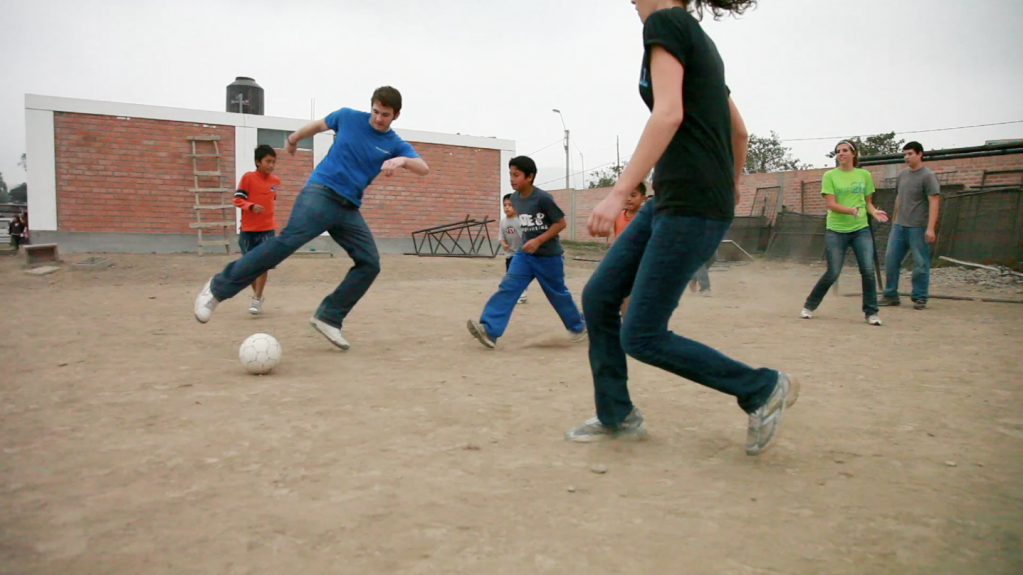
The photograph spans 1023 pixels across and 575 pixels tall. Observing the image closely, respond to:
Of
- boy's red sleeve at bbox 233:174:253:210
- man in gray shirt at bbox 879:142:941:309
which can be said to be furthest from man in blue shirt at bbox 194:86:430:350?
man in gray shirt at bbox 879:142:941:309

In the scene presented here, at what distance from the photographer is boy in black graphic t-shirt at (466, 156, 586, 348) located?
18.7 ft

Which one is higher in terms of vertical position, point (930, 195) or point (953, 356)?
point (930, 195)

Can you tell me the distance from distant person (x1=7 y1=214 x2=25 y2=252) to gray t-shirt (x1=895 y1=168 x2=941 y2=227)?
20.8 meters

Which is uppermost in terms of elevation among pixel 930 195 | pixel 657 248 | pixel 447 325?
pixel 930 195

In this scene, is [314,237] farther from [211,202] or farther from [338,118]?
[211,202]

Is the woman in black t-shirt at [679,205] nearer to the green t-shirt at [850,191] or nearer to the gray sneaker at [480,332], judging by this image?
the gray sneaker at [480,332]

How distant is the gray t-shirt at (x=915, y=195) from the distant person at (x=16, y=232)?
68.3 feet

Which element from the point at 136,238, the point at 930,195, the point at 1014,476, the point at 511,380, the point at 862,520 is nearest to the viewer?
the point at 862,520

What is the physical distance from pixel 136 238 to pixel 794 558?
18.5 meters

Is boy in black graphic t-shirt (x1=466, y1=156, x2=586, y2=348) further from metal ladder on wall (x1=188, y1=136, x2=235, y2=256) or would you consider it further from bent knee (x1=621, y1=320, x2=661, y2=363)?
metal ladder on wall (x1=188, y1=136, x2=235, y2=256)

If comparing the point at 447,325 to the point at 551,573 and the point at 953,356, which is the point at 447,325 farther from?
the point at 551,573

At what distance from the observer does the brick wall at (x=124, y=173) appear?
16.8m

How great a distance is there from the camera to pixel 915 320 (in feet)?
25.2

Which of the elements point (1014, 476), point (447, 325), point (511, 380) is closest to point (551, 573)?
point (1014, 476)
